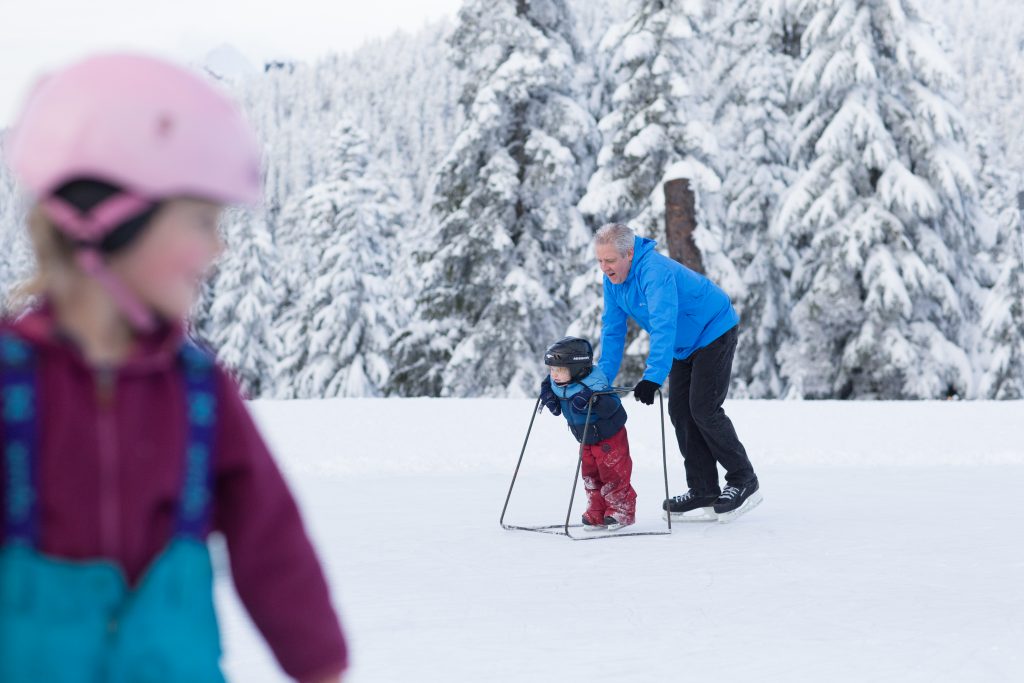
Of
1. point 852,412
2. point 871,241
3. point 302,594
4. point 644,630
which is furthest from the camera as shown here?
point 871,241

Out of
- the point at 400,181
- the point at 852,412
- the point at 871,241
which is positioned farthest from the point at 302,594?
the point at 400,181

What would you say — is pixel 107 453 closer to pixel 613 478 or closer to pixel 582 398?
pixel 582 398

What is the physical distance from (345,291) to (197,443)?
31.4 meters

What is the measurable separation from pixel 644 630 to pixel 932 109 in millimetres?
20102

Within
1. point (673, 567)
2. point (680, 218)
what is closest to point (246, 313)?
point (680, 218)

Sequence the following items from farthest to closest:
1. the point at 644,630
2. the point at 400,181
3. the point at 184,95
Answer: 1. the point at 400,181
2. the point at 644,630
3. the point at 184,95

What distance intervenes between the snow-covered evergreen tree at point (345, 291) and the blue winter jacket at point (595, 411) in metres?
24.8

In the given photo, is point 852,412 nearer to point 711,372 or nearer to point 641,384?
point 711,372

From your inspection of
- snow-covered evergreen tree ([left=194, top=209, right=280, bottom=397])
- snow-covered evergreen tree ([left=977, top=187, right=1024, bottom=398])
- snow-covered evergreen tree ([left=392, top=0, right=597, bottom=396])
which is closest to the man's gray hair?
snow-covered evergreen tree ([left=392, top=0, right=597, bottom=396])

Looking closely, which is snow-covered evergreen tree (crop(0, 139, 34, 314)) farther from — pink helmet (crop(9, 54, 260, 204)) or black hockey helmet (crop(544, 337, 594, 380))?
black hockey helmet (crop(544, 337, 594, 380))

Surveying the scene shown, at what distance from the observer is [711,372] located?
21.9ft

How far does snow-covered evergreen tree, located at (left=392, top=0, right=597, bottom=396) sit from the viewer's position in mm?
23047

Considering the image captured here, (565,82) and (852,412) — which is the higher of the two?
(565,82)

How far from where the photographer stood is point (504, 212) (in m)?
23.7
